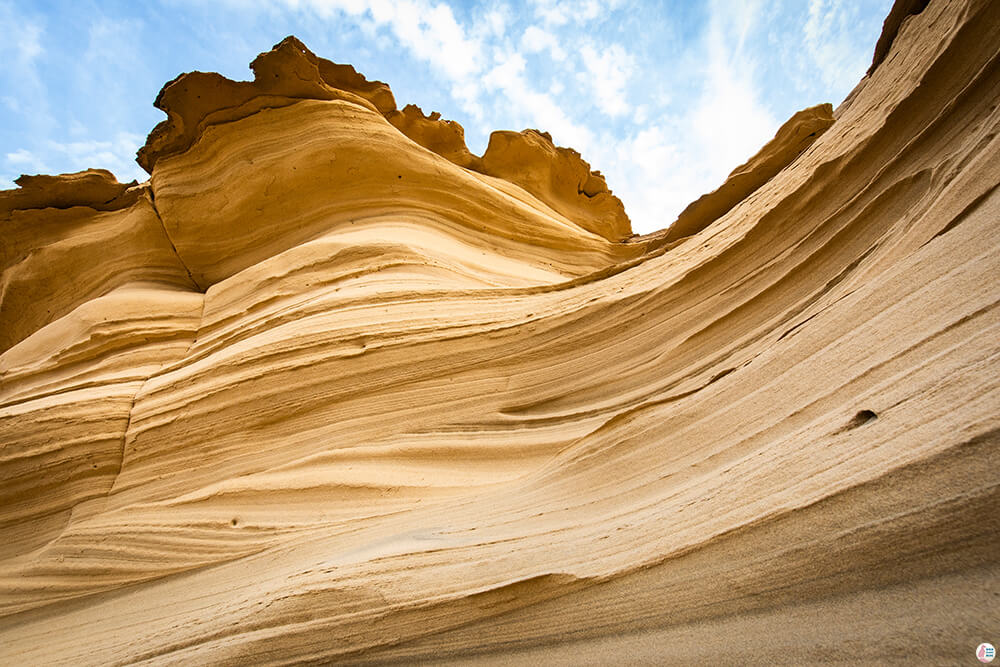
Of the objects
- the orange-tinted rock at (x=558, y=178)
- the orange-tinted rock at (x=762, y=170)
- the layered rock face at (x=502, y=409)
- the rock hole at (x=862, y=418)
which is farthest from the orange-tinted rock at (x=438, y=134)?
the rock hole at (x=862, y=418)

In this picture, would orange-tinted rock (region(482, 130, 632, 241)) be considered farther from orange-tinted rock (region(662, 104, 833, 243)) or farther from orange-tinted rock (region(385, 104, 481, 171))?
orange-tinted rock (region(662, 104, 833, 243))

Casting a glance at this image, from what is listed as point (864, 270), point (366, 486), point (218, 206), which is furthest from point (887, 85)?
point (218, 206)

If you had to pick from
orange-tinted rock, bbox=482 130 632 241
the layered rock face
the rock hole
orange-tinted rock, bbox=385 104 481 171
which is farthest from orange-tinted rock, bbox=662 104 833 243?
the rock hole

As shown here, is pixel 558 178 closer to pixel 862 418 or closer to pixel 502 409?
pixel 502 409

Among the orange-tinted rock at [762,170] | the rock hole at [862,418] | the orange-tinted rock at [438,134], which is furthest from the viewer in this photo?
the orange-tinted rock at [438,134]

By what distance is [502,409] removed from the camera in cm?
350

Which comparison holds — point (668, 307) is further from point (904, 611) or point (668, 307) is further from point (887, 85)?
point (904, 611)

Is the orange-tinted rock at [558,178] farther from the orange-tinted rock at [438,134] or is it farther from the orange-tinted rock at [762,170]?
the orange-tinted rock at [762,170]

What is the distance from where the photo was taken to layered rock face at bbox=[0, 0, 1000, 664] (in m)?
1.39

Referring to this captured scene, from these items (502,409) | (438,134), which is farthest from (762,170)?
(438,134)

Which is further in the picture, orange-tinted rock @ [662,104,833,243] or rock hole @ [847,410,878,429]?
orange-tinted rock @ [662,104,833,243]

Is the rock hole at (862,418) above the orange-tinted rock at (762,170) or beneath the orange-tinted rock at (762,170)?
beneath

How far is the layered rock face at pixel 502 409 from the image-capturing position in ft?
4.55

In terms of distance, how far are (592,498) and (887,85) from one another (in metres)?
2.82
